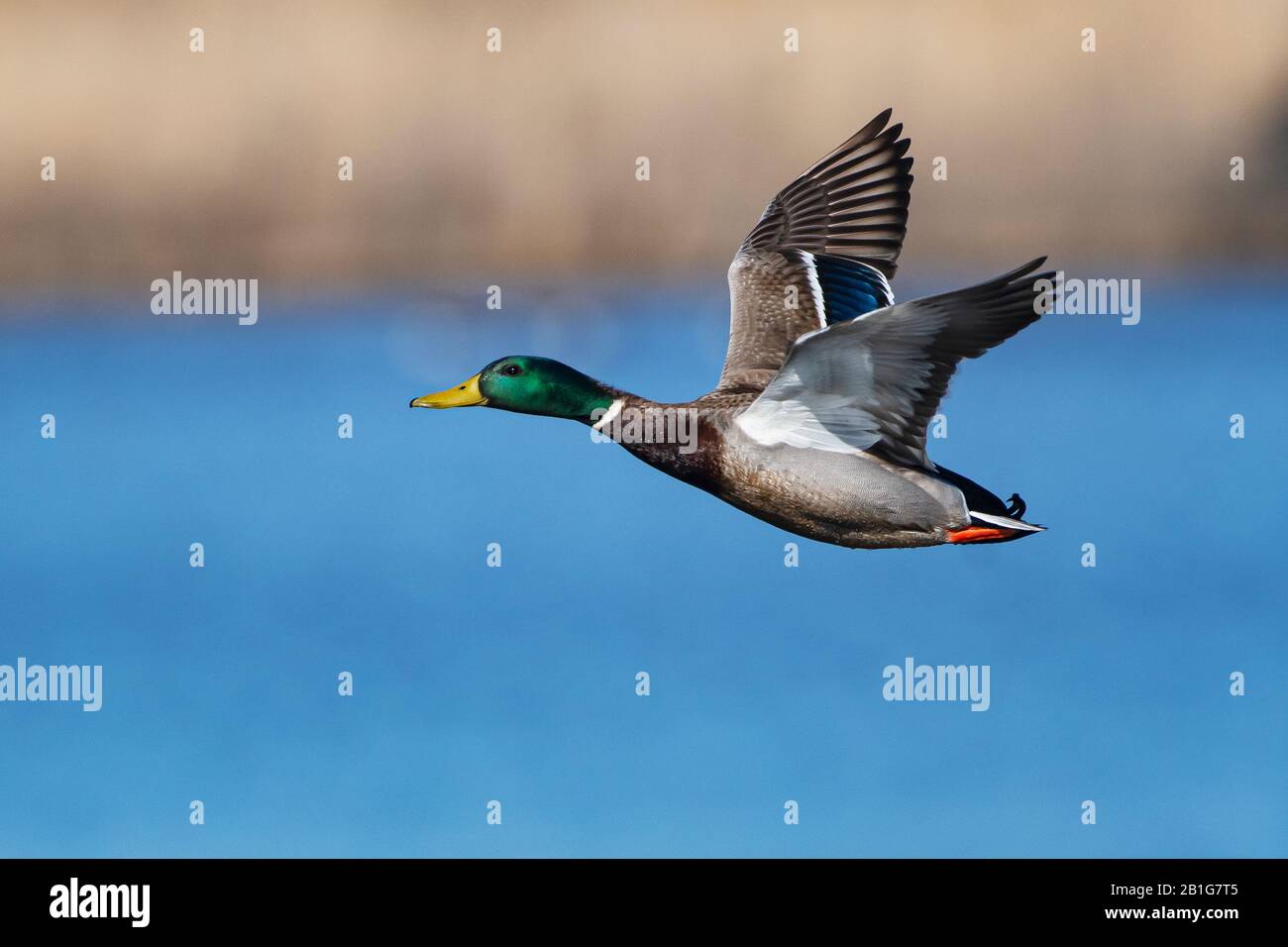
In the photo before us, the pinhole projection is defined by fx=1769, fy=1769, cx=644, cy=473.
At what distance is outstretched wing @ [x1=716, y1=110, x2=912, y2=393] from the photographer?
5734 mm

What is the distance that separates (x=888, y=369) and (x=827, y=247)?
172cm

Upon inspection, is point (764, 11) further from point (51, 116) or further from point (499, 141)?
point (51, 116)

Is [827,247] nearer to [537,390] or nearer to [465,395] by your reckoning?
[537,390]

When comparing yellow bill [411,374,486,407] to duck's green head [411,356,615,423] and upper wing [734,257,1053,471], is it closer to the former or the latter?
duck's green head [411,356,615,423]

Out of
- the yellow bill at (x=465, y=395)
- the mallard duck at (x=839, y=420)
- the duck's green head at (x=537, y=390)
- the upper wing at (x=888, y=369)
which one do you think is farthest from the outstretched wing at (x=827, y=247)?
the upper wing at (x=888, y=369)

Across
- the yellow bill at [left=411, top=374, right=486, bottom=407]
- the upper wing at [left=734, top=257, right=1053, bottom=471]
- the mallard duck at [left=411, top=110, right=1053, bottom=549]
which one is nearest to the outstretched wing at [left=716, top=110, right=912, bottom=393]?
the mallard duck at [left=411, top=110, right=1053, bottom=549]

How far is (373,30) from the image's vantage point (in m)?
15.2

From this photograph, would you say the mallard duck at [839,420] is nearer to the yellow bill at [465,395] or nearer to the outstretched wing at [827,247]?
the yellow bill at [465,395]

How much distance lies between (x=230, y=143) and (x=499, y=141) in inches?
94.7

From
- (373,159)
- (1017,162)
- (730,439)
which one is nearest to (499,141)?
(373,159)

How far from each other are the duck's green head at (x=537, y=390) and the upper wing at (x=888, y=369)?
0.60 metres

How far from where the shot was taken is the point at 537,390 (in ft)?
16.5

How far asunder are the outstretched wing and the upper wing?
1.13m

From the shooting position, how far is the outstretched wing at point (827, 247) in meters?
5.73
